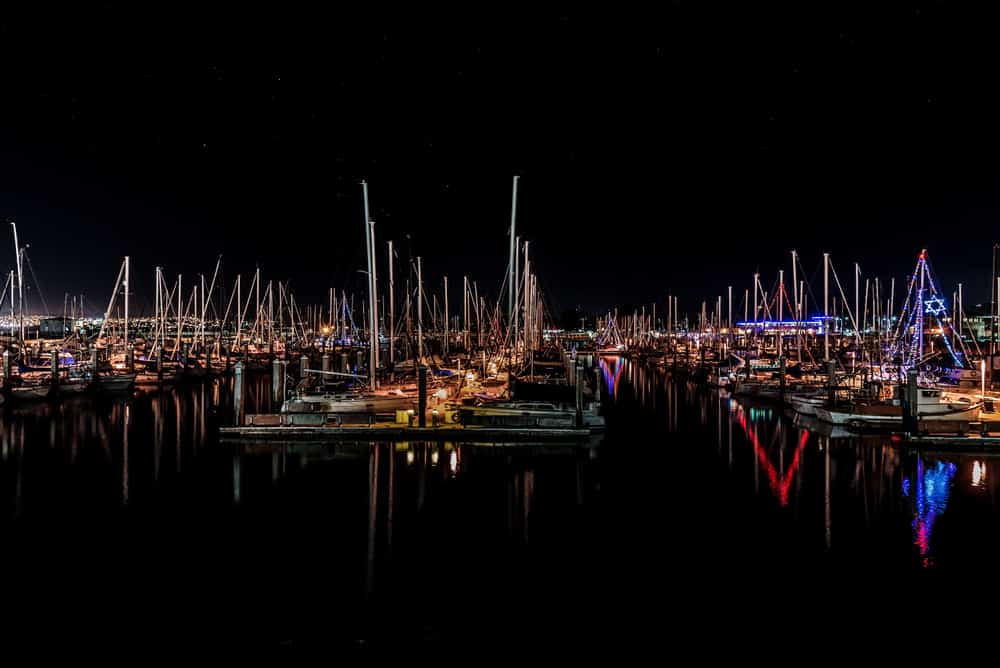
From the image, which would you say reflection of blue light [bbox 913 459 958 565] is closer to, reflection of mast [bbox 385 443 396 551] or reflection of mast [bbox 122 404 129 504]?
reflection of mast [bbox 385 443 396 551]

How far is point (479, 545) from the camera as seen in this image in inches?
606

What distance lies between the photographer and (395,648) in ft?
35.2

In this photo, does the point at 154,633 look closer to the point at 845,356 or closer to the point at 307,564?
the point at 307,564

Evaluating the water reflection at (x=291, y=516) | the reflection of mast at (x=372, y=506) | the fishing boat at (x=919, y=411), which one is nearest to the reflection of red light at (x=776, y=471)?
the fishing boat at (x=919, y=411)

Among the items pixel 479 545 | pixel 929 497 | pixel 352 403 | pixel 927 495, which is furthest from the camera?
pixel 352 403

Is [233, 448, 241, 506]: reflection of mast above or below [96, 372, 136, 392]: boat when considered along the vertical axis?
below

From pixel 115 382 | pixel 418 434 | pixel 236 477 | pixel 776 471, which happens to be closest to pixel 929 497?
pixel 776 471

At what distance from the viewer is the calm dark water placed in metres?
11.5

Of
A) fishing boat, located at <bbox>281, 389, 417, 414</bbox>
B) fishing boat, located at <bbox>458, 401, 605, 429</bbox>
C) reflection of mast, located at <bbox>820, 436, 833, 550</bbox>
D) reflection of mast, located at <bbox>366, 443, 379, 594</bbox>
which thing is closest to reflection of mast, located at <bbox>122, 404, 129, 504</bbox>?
fishing boat, located at <bbox>281, 389, 417, 414</bbox>

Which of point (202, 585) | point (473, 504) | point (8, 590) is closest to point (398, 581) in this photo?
point (202, 585)

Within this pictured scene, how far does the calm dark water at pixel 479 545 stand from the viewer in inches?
453

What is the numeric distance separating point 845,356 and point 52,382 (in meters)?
60.8

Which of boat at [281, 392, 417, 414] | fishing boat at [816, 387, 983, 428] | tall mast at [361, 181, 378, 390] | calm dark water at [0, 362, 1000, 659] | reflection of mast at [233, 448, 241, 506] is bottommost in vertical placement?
calm dark water at [0, 362, 1000, 659]

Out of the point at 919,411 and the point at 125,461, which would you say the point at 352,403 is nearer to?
→ the point at 125,461
